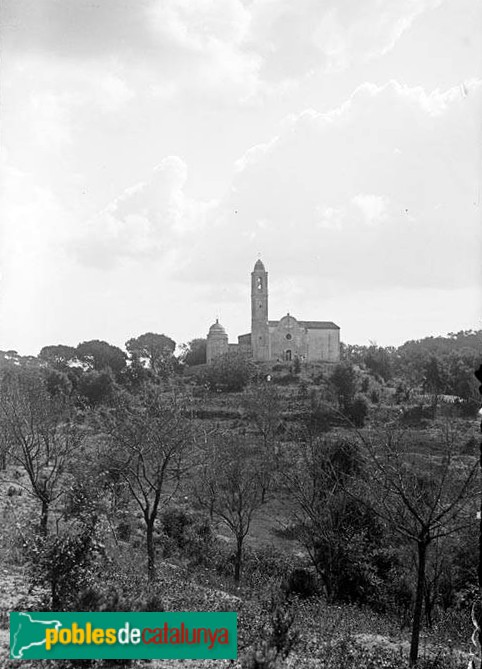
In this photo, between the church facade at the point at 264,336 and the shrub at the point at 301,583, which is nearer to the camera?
the shrub at the point at 301,583

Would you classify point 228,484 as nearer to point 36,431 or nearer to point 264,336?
point 36,431

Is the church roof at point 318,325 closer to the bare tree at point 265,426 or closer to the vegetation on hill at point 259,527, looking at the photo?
the bare tree at point 265,426

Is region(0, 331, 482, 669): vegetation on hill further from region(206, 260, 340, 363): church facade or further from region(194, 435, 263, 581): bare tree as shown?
region(206, 260, 340, 363): church facade

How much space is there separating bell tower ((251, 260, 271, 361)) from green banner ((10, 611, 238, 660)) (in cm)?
6655

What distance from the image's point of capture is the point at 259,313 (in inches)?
2948

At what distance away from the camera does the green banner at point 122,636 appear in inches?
311

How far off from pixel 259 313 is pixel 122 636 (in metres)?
67.2

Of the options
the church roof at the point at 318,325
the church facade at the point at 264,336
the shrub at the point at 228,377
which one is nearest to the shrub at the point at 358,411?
the shrub at the point at 228,377

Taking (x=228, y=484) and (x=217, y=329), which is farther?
(x=217, y=329)

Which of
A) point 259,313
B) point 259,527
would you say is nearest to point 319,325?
point 259,313

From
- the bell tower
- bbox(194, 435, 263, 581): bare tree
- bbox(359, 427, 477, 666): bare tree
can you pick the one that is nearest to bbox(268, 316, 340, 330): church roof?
the bell tower

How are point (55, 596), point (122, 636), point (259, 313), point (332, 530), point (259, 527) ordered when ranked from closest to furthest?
1. point (122, 636)
2. point (55, 596)
3. point (332, 530)
4. point (259, 527)
5. point (259, 313)

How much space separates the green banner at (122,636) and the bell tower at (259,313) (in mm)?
66553

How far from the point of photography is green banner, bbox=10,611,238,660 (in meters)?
7.90
